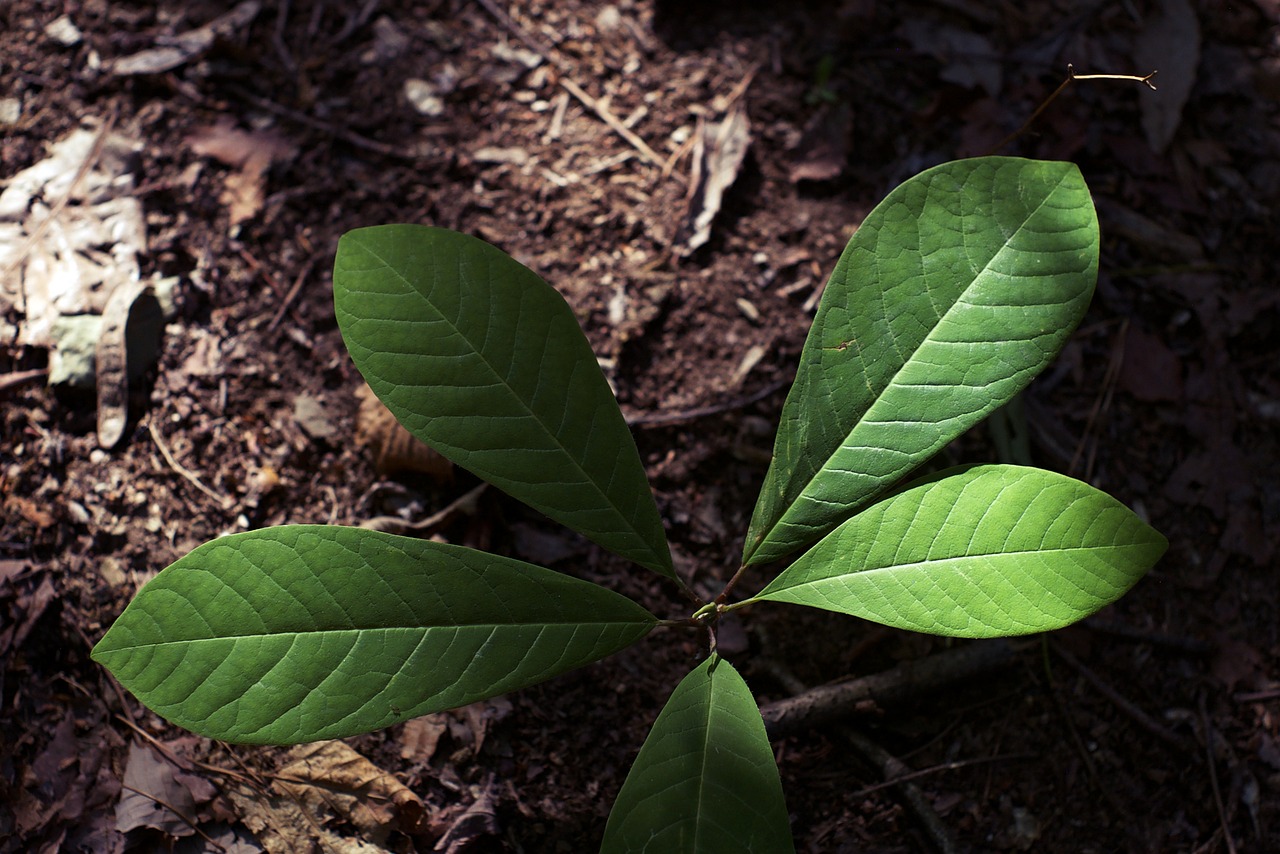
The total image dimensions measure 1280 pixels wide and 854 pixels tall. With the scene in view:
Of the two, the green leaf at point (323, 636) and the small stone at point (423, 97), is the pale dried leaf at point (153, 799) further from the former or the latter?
the small stone at point (423, 97)

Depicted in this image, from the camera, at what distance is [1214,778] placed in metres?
1.48

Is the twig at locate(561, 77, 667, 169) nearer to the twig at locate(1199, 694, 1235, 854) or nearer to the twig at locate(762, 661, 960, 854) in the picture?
the twig at locate(762, 661, 960, 854)

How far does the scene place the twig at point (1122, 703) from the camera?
1494 mm

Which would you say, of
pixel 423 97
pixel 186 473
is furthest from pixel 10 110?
pixel 186 473

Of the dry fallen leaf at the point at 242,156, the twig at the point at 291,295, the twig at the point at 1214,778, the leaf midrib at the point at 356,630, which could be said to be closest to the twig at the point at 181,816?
the leaf midrib at the point at 356,630

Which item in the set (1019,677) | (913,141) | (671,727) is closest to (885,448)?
(671,727)

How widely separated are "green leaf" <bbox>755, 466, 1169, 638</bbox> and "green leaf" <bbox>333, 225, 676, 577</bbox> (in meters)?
0.40

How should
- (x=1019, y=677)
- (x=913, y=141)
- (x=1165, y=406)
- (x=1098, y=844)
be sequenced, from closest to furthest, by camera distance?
1. (x=1098, y=844)
2. (x=1019, y=677)
3. (x=1165, y=406)
4. (x=913, y=141)

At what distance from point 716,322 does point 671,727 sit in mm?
931

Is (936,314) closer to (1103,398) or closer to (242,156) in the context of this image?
(1103,398)

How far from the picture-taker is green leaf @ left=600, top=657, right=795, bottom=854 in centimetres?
100

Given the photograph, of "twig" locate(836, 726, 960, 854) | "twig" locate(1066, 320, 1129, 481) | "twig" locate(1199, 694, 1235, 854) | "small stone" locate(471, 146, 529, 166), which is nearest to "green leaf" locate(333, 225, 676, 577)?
"twig" locate(836, 726, 960, 854)

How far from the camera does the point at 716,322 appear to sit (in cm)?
177

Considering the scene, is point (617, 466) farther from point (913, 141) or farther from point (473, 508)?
point (913, 141)
